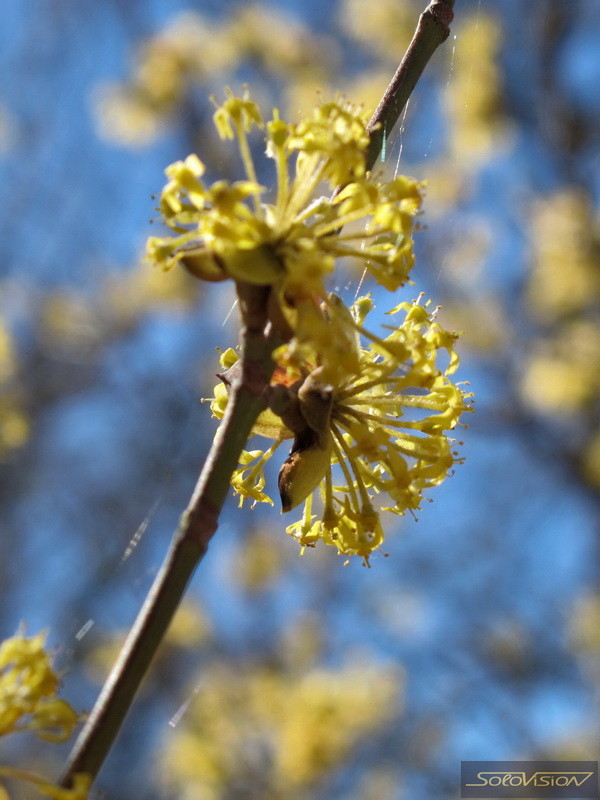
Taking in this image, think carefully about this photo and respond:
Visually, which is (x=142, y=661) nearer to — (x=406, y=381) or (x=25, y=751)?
(x=406, y=381)

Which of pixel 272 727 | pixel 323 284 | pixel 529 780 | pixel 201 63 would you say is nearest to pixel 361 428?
pixel 323 284

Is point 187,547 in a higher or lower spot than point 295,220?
lower

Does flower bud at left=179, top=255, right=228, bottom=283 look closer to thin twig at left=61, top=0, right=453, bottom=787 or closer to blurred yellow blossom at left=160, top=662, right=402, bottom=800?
thin twig at left=61, top=0, right=453, bottom=787

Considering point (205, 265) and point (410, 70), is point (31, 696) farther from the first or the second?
point (410, 70)

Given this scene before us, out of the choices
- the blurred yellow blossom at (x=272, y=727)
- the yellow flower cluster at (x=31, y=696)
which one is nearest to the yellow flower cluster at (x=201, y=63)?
the blurred yellow blossom at (x=272, y=727)

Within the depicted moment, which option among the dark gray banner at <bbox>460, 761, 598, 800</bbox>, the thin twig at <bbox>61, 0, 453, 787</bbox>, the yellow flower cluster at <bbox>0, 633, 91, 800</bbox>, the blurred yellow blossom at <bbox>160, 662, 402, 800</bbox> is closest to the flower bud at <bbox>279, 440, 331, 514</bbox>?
the thin twig at <bbox>61, 0, 453, 787</bbox>
